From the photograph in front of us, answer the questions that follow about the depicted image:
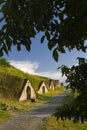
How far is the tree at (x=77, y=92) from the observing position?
22.1 feet

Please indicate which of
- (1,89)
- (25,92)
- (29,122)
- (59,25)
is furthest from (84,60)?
(25,92)

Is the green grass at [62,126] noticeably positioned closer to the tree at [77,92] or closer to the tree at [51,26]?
the tree at [77,92]

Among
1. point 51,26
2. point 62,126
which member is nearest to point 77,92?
point 51,26

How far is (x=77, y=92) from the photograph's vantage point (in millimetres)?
7211

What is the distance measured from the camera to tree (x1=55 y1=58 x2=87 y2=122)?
6.73 metres

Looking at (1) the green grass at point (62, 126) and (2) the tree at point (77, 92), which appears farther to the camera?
(1) the green grass at point (62, 126)

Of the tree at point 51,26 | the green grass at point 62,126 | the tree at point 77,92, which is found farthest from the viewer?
the green grass at point 62,126

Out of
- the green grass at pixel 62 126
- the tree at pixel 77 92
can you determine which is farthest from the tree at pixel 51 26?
the green grass at pixel 62 126

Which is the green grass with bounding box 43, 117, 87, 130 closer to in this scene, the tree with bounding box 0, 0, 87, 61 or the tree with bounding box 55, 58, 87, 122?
the tree with bounding box 55, 58, 87, 122

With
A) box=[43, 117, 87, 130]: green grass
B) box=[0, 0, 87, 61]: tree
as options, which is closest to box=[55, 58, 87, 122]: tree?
box=[0, 0, 87, 61]: tree

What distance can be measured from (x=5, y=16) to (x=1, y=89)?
40.0m

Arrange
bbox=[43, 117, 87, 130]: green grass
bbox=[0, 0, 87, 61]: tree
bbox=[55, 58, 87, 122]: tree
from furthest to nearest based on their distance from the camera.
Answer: bbox=[43, 117, 87, 130]: green grass
bbox=[55, 58, 87, 122]: tree
bbox=[0, 0, 87, 61]: tree

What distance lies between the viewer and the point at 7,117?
27391mm

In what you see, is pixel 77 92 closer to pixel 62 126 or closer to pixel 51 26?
pixel 51 26
